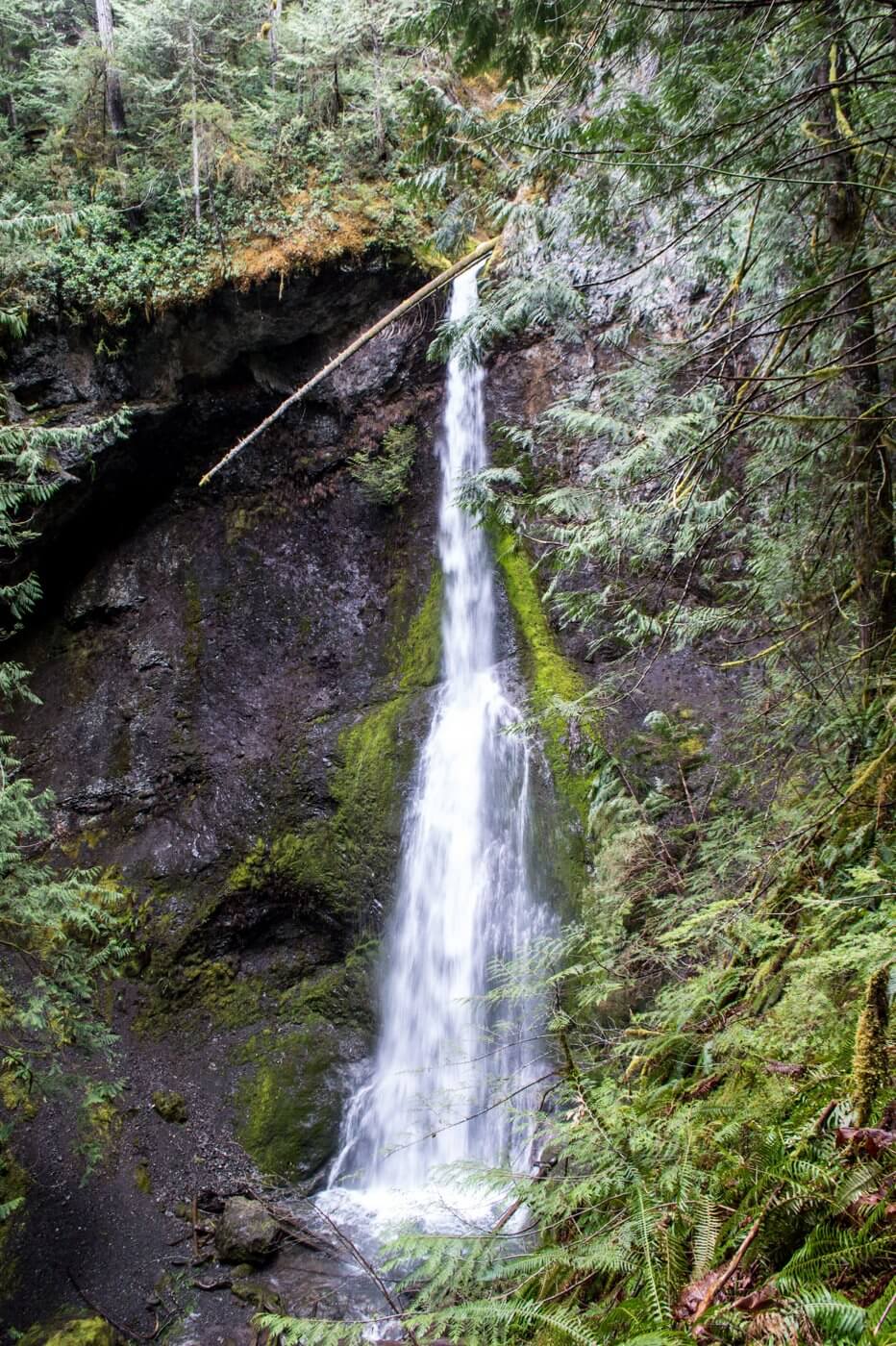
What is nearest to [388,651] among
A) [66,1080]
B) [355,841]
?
[355,841]

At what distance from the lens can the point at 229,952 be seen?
30.2 feet

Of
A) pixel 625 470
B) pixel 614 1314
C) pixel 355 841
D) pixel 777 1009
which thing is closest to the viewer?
pixel 614 1314

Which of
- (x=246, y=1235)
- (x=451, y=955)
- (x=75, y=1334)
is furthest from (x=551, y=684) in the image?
(x=75, y=1334)

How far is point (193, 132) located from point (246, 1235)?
12.5m

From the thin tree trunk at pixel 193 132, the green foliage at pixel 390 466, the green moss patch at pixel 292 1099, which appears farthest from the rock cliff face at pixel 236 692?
the thin tree trunk at pixel 193 132

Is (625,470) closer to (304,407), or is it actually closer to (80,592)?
(304,407)

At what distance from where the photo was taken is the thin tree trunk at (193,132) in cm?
1009

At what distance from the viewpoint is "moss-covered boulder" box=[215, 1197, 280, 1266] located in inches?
242

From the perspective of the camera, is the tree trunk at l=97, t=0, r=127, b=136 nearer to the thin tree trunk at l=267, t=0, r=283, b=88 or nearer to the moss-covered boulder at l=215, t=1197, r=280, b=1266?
the thin tree trunk at l=267, t=0, r=283, b=88

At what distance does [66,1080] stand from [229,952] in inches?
149

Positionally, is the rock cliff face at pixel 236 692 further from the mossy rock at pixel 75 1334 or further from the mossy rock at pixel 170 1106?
the mossy rock at pixel 75 1334

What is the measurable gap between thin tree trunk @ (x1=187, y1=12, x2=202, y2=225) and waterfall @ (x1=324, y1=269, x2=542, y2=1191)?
199 inches

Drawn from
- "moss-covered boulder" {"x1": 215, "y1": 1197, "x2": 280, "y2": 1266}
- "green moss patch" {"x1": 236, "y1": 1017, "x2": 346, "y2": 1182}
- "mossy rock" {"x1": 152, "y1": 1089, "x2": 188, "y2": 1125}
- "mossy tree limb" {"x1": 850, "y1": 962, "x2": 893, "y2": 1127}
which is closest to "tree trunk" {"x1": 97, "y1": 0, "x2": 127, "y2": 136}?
"green moss patch" {"x1": 236, "y1": 1017, "x2": 346, "y2": 1182}

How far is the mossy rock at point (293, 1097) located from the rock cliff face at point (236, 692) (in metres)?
0.02
